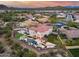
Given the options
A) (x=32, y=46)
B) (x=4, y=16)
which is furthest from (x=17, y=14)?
(x=32, y=46)

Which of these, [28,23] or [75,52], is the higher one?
[28,23]

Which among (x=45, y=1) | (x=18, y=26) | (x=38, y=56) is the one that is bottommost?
(x=38, y=56)

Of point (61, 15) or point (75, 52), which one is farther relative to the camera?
point (61, 15)

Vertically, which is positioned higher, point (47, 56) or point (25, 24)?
point (25, 24)

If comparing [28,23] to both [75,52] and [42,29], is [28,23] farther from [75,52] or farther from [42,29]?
[75,52]

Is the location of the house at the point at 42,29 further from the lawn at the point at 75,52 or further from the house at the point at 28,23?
the lawn at the point at 75,52

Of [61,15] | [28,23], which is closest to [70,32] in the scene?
[61,15]

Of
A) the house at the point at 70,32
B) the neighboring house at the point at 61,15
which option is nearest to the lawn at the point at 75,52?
the house at the point at 70,32

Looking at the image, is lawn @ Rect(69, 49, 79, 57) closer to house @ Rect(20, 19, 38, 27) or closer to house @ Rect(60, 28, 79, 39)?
house @ Rect(60, 28, 79, 39)

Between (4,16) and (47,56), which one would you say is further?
(4,16)

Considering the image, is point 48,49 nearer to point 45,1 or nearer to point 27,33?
point 27,33
